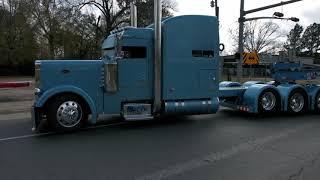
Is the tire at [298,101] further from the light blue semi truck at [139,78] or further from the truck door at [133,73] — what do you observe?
the truck door at [133,73]

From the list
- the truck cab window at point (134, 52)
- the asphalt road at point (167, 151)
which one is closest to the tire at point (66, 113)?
the asphalt road at point (167, 151)

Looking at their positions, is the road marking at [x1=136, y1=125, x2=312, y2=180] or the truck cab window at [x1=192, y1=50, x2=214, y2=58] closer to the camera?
the road marking at [x1=136, y1=125, x2=312, y2=180]

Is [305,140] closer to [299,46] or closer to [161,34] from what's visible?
[161,34]

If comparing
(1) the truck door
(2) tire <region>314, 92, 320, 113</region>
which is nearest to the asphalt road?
(1) the truck door

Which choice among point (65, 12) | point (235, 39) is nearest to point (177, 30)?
point (65, 12)

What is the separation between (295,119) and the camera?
545 inches

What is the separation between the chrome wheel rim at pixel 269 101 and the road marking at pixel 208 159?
3380mm

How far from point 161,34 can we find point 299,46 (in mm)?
115687

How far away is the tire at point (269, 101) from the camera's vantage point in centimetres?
1423

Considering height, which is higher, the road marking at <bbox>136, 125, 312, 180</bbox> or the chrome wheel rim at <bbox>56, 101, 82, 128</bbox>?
the chrome wheel rim at <bbox>56, 101, 82, 128</bbox>

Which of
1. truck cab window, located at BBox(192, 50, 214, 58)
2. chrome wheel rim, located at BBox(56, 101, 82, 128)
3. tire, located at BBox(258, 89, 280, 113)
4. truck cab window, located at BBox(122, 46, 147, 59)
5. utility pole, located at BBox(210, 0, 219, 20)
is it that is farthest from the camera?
utility pole, located at BBox(210, 0, 219, 20)

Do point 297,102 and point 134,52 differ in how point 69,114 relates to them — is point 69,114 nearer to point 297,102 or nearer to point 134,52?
point 134,52

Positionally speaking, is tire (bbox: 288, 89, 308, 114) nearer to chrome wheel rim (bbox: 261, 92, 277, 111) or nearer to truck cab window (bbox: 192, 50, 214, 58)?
chrome wheel rim (bbox: 261, 92, 277, 111)

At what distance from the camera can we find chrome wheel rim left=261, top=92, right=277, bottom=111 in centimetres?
1431
